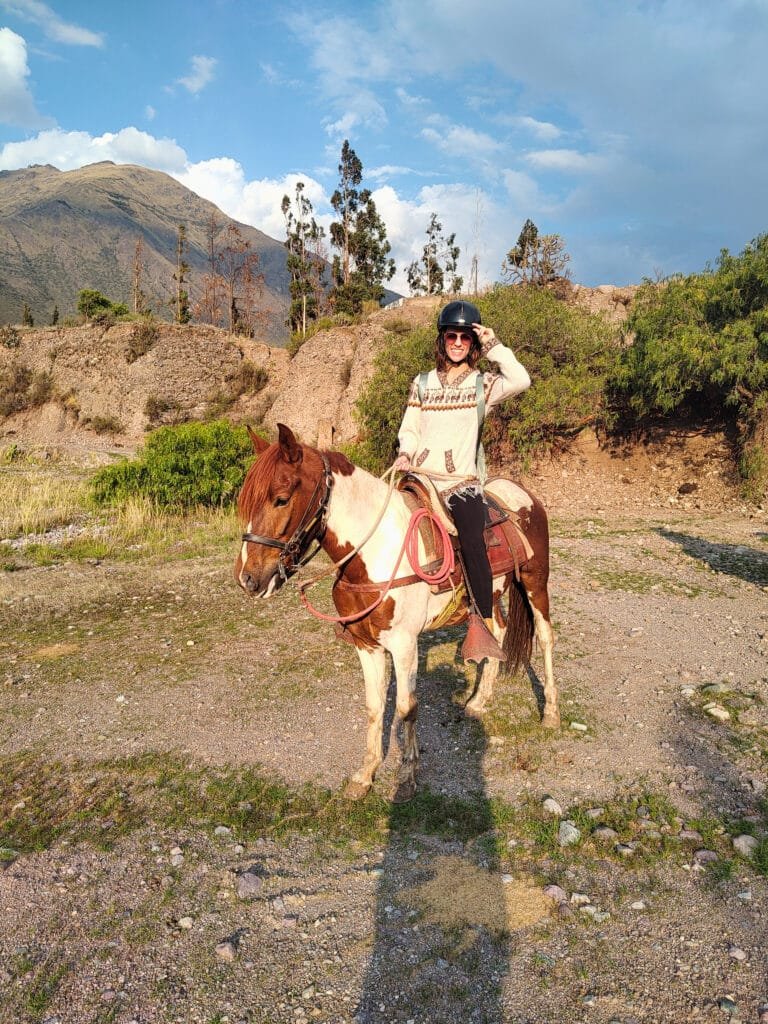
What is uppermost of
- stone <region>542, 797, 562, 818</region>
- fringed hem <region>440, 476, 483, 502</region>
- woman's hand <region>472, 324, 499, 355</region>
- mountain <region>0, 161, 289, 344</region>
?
mountain <region>0, 161, 289, 344</region>

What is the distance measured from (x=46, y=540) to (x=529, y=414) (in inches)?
445

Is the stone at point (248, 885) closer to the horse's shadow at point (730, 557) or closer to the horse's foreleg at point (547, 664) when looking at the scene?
the horse's foreleg at point (547, 664)

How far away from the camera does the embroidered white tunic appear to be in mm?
3777

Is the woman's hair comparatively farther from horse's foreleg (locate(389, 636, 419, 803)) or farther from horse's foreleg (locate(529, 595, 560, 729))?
horse's foreleg (locate(529, 595, 560, 729))

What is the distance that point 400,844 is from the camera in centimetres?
324

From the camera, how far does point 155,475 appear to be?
12.2m

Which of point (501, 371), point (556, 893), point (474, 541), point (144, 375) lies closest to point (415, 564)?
point (474, 541)

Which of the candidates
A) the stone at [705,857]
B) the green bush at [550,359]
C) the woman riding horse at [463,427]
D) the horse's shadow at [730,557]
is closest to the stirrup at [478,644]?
the woman riding horse at [463,427]

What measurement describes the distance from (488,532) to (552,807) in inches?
75.8

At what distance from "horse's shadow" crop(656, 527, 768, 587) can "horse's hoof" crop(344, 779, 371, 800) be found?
699cm

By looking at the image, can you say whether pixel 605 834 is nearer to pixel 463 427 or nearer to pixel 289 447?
pixel 463 427

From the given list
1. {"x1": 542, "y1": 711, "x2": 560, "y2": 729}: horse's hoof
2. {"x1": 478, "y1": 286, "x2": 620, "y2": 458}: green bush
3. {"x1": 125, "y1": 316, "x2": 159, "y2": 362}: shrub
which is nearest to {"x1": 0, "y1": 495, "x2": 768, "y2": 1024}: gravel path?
{"x1": 542, "y1": 711, "x2": 560, "y2": 729}: horse's hoof

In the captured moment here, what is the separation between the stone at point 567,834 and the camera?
317cm

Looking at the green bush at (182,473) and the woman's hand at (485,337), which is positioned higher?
the woman's hand at (485,337)
